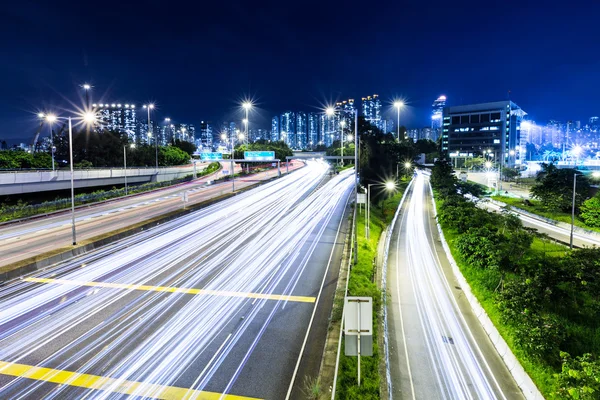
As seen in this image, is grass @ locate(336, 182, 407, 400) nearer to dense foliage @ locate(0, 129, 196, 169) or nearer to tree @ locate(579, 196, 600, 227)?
tree @ locate(579, 196, 600, 227)

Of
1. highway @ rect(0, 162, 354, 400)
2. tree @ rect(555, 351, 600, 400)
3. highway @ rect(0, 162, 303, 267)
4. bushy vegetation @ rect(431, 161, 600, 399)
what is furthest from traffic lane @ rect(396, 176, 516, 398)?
highway @ rect(0, 162, 303, 267)

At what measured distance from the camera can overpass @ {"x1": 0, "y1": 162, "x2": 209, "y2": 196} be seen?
114ft

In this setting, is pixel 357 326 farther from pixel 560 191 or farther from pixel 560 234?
pixel 560 191

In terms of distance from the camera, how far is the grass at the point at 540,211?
115ft

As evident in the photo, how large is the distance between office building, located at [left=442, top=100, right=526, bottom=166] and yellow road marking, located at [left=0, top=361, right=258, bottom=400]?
5757 inches

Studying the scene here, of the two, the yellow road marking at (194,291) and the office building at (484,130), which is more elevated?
the office building at (484,130)

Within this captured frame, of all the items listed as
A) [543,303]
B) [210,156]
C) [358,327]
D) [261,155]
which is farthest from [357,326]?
[210,156]

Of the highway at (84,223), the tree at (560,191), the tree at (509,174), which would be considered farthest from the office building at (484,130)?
the highway at (84,223)

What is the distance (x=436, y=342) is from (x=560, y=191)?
36316 mm

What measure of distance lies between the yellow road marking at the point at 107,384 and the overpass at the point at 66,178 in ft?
101

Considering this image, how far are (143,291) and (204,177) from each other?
53.8 metres

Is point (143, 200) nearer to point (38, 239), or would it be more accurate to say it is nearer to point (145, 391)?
point (38, 239)

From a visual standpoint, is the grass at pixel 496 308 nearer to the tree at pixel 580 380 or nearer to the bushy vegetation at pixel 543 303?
the bushy vegetation at pixel 543 303

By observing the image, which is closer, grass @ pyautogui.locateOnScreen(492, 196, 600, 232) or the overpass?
the overpass
